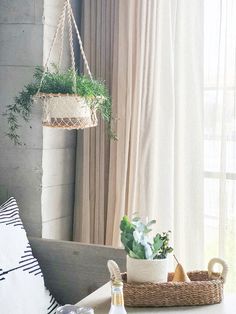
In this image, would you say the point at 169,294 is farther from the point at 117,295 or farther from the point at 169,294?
the point at 117,295

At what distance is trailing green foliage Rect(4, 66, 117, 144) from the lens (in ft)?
6.34

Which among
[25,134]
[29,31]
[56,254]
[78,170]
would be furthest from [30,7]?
[56,254]

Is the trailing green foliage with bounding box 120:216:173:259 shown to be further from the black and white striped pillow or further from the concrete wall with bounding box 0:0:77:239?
the concrete wall with bounding box 0:0:77:239

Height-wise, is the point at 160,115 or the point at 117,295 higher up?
the point at 160,115

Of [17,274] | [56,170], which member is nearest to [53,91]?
[56,170]

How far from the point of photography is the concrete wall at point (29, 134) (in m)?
2.18

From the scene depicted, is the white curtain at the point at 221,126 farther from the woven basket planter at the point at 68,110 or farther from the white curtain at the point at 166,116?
the woven basket planter at the point at 68,110

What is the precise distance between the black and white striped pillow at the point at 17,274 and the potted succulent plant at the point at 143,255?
0.51m

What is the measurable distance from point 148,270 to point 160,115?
935mm

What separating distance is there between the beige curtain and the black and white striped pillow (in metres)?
0.48

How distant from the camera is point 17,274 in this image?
184 centimetres

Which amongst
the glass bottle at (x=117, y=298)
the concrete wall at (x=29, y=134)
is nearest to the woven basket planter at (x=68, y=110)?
the concrete wall at (x=29, y=134)

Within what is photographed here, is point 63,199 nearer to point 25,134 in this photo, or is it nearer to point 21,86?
point 25,134

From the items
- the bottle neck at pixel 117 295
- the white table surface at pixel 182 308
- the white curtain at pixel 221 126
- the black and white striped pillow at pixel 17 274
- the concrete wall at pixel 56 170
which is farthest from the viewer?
the concrete wall at pixel 56 170
